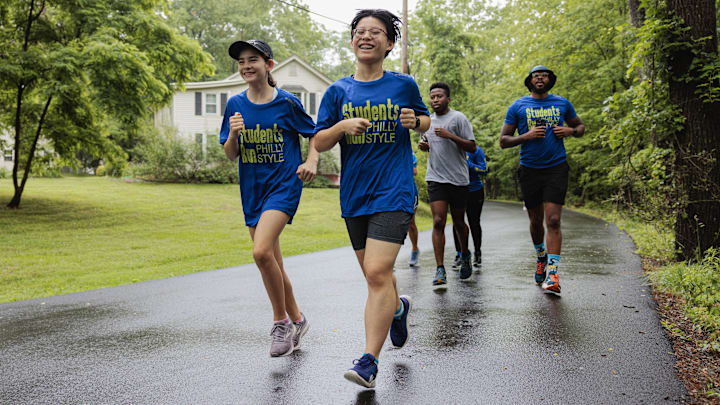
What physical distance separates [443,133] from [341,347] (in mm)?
3014

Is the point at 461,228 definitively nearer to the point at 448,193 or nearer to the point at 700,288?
the point at 448,193

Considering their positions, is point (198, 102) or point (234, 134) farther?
point (198, 102)

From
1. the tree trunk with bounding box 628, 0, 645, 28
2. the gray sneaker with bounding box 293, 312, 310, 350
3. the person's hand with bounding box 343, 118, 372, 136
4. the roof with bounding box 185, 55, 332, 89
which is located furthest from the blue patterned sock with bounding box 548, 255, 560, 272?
the roof with bounding box 185, 55, 332, 89

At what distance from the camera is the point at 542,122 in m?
6.13

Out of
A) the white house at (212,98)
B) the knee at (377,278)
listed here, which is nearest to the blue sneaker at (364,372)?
the knee at (377,278)

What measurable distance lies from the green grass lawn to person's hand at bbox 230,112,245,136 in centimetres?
524

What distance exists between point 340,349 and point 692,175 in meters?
4.87

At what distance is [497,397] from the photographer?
10.4 feet

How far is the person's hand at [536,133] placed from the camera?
599cm

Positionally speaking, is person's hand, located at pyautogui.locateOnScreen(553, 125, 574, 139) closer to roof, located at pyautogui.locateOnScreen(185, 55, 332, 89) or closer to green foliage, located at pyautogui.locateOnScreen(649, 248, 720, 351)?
green foliage, located at pyautogui.locateOnScreen(649, 248, 720, 351)

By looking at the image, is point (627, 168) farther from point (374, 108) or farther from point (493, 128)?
point (493, 128)

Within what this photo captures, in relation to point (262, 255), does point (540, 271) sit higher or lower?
lower

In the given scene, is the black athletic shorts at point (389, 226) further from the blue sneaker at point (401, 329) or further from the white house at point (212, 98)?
the white house at point (212, 98)

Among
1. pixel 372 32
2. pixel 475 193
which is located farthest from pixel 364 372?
pixel 475 193
